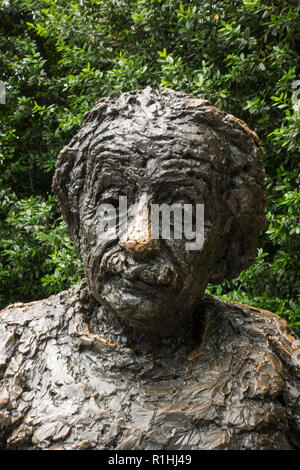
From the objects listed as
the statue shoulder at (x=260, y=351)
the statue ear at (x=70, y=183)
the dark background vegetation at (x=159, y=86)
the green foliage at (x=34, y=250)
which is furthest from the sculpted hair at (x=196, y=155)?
the green foliage at (x=34, y=250)

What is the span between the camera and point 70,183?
7.84 feet

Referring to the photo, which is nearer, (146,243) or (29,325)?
(146,243)

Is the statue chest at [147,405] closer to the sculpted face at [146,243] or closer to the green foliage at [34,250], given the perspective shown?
the sculpted face at [146,243]

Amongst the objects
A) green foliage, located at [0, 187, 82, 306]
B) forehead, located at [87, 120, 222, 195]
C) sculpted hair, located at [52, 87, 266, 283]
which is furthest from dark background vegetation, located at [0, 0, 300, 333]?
forehead, located at [87, 120, 222, 195]

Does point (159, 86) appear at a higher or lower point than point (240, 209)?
higher

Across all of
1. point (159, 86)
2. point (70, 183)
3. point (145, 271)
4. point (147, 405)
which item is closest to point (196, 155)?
point (145, 271)

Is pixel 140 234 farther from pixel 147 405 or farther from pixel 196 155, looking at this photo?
pixel 147 405

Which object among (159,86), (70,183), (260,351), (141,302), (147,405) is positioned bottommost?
(147,405)

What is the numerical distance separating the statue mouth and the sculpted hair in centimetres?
37

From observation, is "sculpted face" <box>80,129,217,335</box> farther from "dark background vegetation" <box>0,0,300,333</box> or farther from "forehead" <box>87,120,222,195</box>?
"dark background vegetation" <box>0,0,300,333</box>

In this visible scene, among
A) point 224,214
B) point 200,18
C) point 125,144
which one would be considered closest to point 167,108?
point 125,144

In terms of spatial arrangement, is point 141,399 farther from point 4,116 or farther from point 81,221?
point 4,116

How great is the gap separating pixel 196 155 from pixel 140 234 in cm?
42

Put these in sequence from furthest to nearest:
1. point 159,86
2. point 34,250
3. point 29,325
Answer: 1. point 34,250
2. point 159,86
3. point 29,325
